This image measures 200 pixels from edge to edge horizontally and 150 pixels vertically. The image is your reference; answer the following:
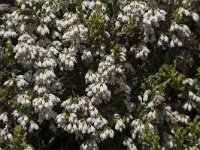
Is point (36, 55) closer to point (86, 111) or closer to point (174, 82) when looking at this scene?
point (86, 111)

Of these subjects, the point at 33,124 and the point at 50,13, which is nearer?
the point at 33,124

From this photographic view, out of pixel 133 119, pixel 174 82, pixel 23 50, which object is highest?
pixel 23 50

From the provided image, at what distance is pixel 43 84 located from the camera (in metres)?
8.02

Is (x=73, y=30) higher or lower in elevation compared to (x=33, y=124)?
higher

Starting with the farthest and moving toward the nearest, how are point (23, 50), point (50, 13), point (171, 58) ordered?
point (171, 58) → point (50, 13) → point (23, 50)

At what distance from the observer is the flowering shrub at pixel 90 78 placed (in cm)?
800

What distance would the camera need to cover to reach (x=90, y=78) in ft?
26.5

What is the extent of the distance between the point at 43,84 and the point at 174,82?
7.70 feet

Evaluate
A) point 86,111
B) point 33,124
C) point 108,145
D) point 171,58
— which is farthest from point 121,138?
point 171,58

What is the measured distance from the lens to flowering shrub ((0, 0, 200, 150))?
26.2 feet

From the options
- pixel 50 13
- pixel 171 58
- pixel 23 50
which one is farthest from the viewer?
pixel 171 58

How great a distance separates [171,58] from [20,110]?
370 cm

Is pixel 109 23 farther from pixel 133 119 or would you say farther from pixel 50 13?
pixel 133 119

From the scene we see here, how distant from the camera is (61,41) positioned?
8984 mm
